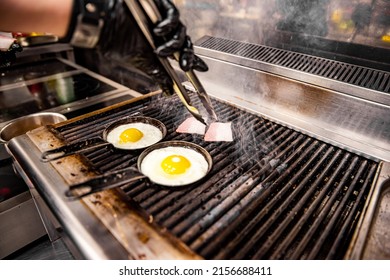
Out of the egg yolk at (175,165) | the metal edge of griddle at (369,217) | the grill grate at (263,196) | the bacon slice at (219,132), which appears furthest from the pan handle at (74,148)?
the metal edge of griddle at (369,217)

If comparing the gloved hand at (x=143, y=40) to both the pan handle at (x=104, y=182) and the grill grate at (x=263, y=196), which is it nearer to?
the pan handle at (x=104, y=182)

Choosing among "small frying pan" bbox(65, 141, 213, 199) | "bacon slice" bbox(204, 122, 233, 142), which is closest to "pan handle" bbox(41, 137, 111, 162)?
"small frying pan" bbox(65, 141, 213, 199)

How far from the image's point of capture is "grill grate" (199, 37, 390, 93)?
2.20m

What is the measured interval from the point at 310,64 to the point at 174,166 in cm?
168

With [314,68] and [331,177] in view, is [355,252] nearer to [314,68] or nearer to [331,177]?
[331,177]

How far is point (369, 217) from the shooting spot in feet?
4.88

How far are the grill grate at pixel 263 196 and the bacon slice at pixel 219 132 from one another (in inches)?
2.1

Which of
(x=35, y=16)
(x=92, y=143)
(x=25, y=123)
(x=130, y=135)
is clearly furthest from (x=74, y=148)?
(x=25, y=123)

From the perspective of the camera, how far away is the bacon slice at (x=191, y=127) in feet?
7.54

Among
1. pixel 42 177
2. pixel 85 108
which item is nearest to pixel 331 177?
pixel 42 177

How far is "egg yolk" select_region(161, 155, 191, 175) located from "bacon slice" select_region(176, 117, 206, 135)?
43cm

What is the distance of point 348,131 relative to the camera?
2.28 m

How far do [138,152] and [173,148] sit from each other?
0.89 ft

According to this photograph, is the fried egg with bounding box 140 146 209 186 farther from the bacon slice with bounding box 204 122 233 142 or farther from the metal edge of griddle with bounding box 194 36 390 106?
the metal edge of griddle with bounding box 194 36 390 106
